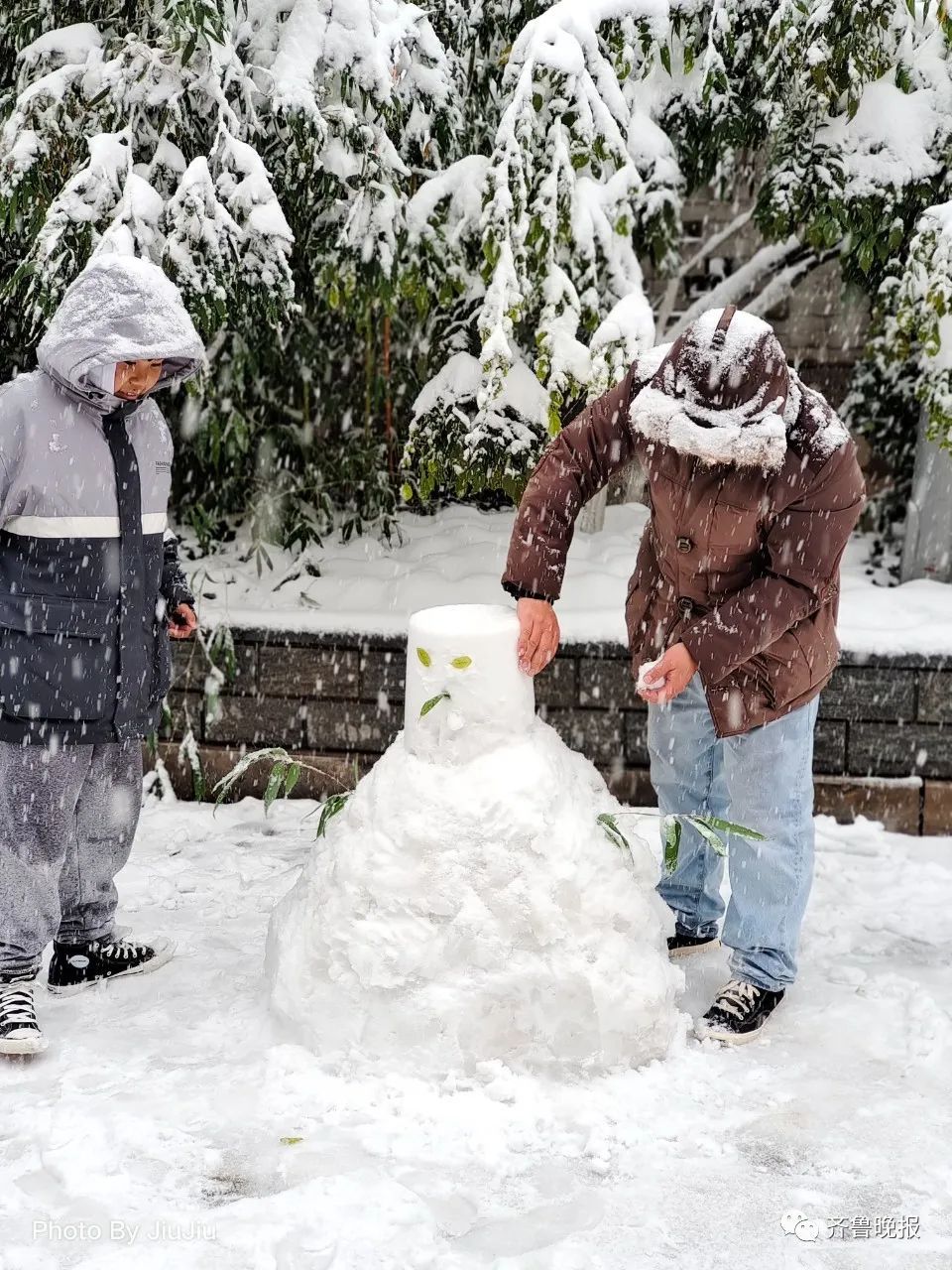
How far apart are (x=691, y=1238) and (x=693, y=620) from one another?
1282mm

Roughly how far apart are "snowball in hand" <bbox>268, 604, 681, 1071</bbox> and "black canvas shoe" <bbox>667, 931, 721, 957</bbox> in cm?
45

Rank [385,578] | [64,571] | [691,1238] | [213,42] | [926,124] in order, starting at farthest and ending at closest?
[385,578]
[926,124]
[213,42]
[64,571]
[691,1238]

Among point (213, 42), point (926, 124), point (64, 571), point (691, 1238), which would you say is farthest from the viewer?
point (926, 124)

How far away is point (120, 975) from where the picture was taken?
3.06m

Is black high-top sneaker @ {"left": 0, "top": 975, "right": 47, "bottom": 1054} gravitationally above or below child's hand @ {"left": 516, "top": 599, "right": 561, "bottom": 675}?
below

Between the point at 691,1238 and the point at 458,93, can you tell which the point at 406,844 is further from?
the point at 458,93

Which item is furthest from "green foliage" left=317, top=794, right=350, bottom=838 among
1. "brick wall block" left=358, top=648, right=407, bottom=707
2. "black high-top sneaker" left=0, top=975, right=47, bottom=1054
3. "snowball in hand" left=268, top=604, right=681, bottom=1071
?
"brick wall block" left=358, top=648, right=407, bottom=707

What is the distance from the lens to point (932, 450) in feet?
15.2

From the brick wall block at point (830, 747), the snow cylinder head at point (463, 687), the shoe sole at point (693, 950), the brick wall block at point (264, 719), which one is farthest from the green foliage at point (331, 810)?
the brick wall block at point (830, 747)

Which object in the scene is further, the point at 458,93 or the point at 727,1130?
the point at 458,93

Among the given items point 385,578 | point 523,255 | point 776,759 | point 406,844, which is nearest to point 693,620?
point 776,759

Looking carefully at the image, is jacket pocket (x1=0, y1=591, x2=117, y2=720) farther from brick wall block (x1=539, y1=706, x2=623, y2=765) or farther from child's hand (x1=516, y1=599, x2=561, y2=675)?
brick wall block (x1=539, y1=706, x2=623, y2=765)

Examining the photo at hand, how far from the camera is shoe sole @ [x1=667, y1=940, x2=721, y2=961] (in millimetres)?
3166

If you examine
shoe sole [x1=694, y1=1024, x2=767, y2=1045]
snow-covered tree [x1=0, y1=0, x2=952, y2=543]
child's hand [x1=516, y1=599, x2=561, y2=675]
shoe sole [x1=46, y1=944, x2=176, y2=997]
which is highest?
snow-covered tree [x1=0, y1=0, x2=952, y2=543]
